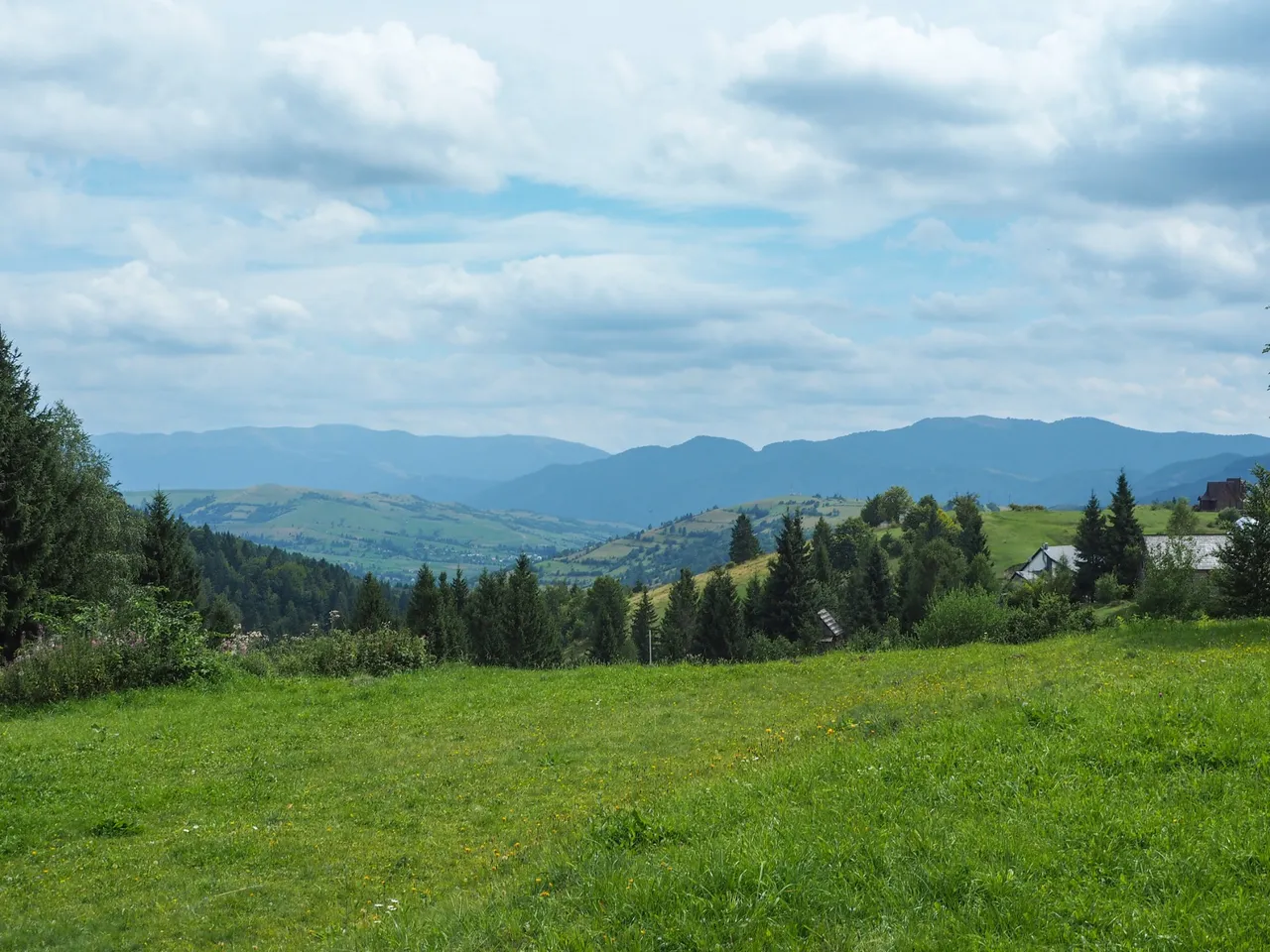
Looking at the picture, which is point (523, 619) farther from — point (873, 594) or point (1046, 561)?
point (1046, 561)

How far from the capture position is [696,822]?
10.4 m

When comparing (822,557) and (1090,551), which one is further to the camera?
(822,557)

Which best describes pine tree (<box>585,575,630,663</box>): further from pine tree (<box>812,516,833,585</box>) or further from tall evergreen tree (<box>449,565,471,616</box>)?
pine tree (<box>812,516,833,585</box>)

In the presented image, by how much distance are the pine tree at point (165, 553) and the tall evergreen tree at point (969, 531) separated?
10890cm

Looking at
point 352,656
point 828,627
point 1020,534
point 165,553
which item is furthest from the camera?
point 1020,534

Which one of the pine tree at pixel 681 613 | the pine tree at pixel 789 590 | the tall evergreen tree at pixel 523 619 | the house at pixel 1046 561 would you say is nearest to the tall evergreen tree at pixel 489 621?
the tall evergreen tree at pixel 523 619

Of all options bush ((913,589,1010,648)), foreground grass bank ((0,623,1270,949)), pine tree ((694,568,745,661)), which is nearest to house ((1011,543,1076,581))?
pine tree ((694,568,745,661))

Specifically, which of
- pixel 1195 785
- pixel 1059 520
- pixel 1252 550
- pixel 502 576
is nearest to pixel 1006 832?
pixel 1195 785

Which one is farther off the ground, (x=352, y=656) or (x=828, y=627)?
(x=352, y=656)

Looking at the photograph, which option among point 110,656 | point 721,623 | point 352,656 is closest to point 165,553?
point 352,656

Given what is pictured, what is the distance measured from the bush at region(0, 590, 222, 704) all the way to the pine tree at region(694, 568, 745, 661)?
268ft

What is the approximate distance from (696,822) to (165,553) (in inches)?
2195

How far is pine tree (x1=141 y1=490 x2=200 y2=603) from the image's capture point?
56.0 metres

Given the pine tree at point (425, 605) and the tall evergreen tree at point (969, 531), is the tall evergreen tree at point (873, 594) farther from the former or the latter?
the pine tree at point (425, 605)
